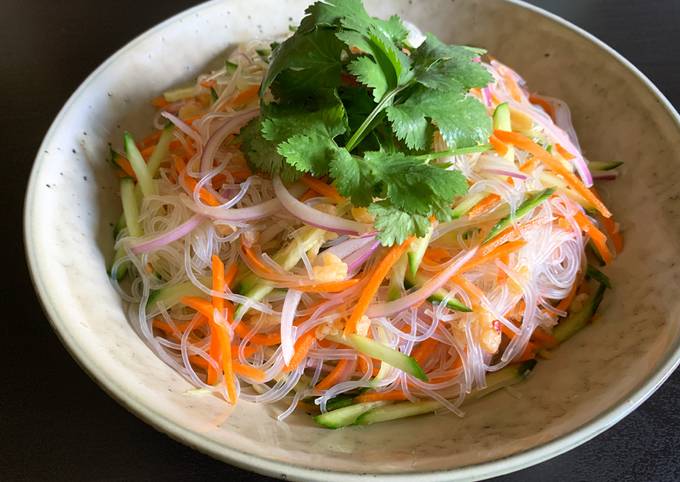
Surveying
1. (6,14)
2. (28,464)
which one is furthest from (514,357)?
(6,14)

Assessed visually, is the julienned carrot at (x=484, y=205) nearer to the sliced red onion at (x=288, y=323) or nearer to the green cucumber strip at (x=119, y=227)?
the sliced red onion at (x=288, y=323)

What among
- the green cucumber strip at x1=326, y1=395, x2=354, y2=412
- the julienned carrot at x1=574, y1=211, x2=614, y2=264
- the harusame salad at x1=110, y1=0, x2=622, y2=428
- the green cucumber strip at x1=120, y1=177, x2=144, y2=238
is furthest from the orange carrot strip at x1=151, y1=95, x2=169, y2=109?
the julienned carrot at x1=574, y1=211, x2=614, y2=264

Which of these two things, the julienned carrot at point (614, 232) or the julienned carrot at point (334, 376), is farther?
the julienned carrot at point (614, 232)

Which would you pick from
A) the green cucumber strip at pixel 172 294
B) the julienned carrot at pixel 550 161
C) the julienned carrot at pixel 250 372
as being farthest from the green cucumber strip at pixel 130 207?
the julienned carrot at pixel 550 161

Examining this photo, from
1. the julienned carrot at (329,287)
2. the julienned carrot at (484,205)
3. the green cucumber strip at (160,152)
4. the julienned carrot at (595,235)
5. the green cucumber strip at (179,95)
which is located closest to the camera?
the julienned carrot at (329,287)

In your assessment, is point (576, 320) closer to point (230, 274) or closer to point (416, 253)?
point (416, 253)

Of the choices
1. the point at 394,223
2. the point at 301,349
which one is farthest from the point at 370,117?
the point at 301,349

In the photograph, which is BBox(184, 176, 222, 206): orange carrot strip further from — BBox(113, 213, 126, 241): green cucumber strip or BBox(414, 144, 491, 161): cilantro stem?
BBox(414, 144, 491, 161): cilantro stem
